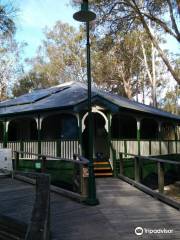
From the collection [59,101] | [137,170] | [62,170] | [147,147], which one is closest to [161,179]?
[137,170]

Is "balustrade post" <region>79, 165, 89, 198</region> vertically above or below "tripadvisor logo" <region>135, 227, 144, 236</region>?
above

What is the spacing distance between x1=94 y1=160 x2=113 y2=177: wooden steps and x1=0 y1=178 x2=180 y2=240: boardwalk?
3.87m

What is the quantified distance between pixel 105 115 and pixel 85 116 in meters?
0.98

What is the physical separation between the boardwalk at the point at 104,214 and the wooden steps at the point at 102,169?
12.7ft

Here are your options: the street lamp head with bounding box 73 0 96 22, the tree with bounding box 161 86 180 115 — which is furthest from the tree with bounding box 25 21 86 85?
the street lamp head with bounding box 73 0 96 22

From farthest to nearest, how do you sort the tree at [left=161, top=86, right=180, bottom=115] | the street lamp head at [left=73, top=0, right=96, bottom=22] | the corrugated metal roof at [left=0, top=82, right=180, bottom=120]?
1. the tree at [left=161, top=86, right=180, bottom=115]
2. the corrugated metal roof at [left=0, top=82, right=180, bottom=120]
3. the street lamp head at [left=73, top=0, right=96, bottom=22]

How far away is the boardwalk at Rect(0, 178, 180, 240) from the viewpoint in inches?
313

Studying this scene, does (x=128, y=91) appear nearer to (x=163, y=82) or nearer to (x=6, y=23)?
(x=163, y=82)

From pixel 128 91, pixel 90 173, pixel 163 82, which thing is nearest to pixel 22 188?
pixel 90 173

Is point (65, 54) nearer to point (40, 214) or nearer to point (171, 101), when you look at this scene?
point (171, 101)

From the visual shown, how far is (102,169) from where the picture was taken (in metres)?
17.6

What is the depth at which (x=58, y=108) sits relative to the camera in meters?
18.2

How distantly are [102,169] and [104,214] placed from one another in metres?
7.99

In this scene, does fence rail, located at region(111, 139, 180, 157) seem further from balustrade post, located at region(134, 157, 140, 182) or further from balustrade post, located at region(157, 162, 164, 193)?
balustrade post, located at region(157, 162, 164, 193)
